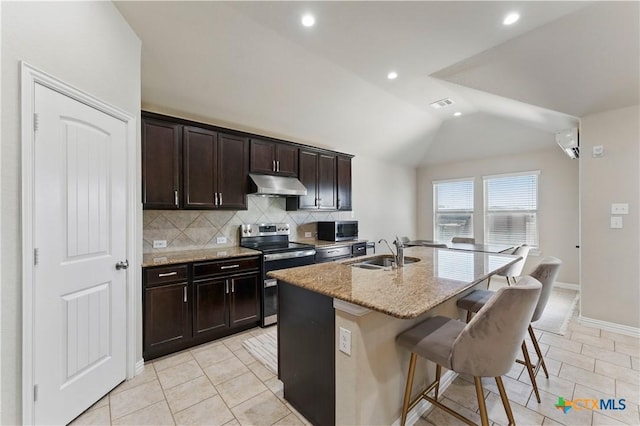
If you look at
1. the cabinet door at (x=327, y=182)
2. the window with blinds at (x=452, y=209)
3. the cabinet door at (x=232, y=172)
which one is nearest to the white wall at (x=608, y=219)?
the window with blinds at (x=452, y=209)

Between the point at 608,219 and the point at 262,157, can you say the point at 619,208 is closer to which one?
the point at 608,219

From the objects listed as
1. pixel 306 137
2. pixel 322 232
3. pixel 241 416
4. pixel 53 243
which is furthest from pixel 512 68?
pixel 53 243

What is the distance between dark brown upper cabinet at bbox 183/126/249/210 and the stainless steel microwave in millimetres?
1563

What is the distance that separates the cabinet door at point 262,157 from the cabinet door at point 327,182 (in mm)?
941

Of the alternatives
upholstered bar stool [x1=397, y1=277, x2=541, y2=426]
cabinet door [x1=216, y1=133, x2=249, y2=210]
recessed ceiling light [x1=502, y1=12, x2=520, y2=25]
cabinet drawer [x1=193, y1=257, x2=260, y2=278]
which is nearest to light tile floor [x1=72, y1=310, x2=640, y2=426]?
upholstered bar stool [x1=397, y1=277, x2=541, y2=426]

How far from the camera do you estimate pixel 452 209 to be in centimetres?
635

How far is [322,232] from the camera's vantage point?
4668 mm

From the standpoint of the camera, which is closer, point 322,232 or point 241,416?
point 241,416

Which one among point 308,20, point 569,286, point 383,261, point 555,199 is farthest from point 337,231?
point 569,286

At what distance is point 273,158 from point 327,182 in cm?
116

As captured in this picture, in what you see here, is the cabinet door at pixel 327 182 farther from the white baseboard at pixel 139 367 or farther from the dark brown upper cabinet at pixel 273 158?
the white baseboard at pixel 139 367

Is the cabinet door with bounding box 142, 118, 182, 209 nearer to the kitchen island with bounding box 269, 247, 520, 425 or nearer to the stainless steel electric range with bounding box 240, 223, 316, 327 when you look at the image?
the stainless steel electric range with bounding box 240, 223, 316, 327

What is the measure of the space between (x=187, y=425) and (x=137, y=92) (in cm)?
268

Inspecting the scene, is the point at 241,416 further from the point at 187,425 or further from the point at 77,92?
the point at 77,92
